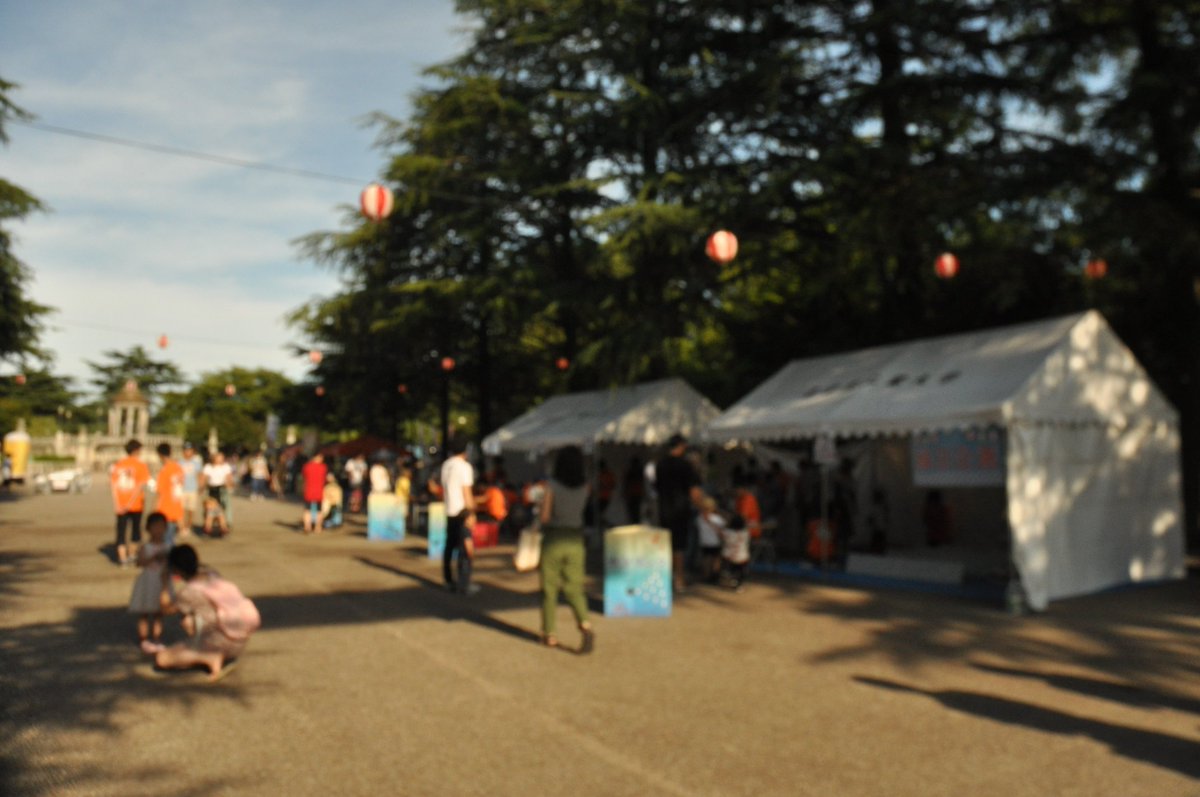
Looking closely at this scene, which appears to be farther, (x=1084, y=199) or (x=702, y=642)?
(x=1084, y=199)

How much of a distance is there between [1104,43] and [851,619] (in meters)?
11.7

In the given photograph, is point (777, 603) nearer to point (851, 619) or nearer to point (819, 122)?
point (851, 619)

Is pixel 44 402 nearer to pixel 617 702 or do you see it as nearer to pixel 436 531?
pixel 436 531

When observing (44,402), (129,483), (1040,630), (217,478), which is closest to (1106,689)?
(1040,630)

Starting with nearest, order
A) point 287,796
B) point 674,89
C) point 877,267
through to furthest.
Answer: point 287,796 → point 877,267 → point 674,89

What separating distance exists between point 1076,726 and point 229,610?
5.74 meters

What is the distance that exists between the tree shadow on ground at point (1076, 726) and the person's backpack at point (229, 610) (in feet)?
15.0

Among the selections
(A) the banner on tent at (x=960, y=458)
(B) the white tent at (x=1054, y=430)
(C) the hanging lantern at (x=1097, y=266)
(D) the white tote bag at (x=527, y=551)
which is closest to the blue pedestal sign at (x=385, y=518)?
(D) the white tote bag at (x=527, y=551)

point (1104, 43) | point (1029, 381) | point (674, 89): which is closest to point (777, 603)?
point (1029, 381)

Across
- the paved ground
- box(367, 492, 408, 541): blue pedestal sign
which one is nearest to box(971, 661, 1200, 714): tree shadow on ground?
the paved ground

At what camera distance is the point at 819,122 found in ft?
64.6

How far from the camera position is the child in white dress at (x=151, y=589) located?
7.71 metres

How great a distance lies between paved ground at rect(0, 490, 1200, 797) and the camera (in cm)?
480

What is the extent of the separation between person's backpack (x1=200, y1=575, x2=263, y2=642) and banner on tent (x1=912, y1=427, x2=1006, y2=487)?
984 centimetres
